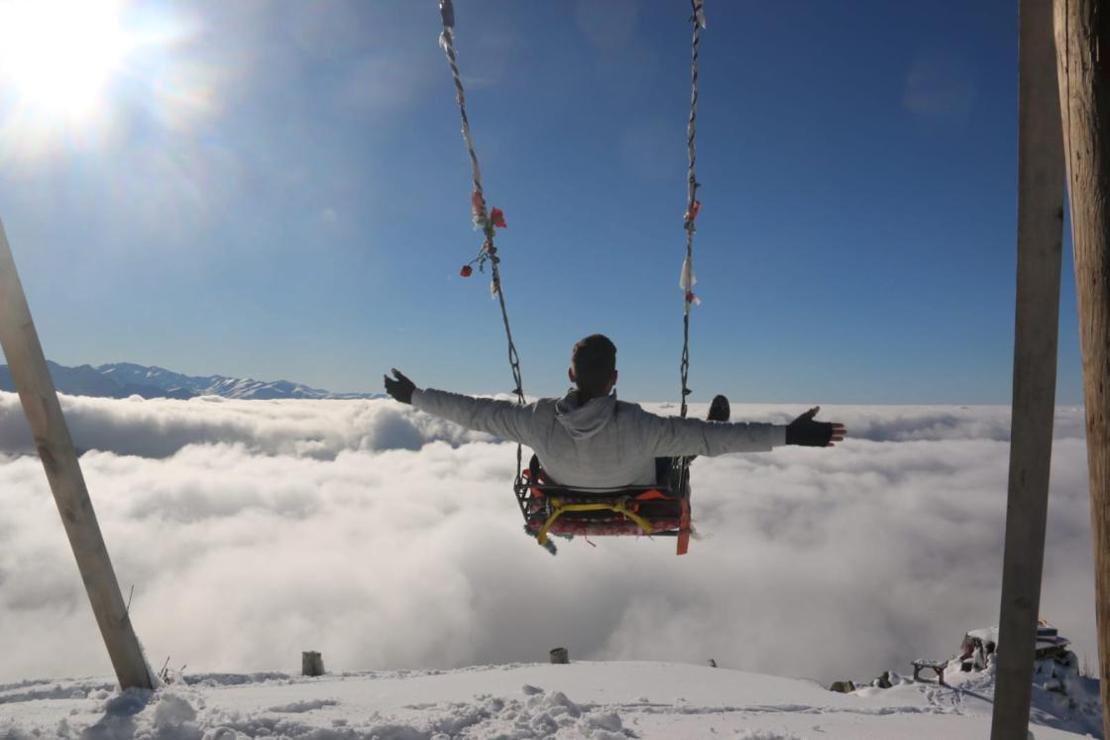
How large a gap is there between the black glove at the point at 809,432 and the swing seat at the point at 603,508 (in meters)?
1.25

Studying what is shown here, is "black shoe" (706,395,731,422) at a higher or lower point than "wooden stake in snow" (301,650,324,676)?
higher

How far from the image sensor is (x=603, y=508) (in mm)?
4633

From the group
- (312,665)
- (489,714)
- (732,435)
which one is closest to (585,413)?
(732,435)

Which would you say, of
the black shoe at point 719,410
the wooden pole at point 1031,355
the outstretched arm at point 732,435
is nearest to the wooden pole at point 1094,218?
the wooden pole at point 1031,355

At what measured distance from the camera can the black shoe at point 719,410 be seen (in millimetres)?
4324

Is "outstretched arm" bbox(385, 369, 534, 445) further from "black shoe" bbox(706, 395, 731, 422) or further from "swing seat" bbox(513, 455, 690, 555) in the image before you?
"black shoe" bbox(706, 395, 731, 422)

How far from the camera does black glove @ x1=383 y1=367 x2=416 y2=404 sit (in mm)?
4367

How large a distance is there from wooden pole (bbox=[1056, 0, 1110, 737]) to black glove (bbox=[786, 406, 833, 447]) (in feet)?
7.15

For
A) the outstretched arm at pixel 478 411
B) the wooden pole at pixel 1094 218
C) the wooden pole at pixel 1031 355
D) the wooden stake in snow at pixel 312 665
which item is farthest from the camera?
the wooden stake in snow at pixel 312 665

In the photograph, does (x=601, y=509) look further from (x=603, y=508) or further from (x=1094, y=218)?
(x=1094, y=218)

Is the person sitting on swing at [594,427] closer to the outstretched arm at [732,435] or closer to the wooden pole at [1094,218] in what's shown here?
the outstretched arm at [732,435]

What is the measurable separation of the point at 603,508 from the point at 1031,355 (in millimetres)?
2771

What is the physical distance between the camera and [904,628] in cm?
16025

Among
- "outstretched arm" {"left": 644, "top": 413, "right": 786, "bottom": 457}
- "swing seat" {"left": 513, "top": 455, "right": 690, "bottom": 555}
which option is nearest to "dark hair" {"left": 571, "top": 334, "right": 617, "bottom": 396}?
"outstretched arm" {"left": 644, "top": 413, "right": 786, "bottom": 457}
